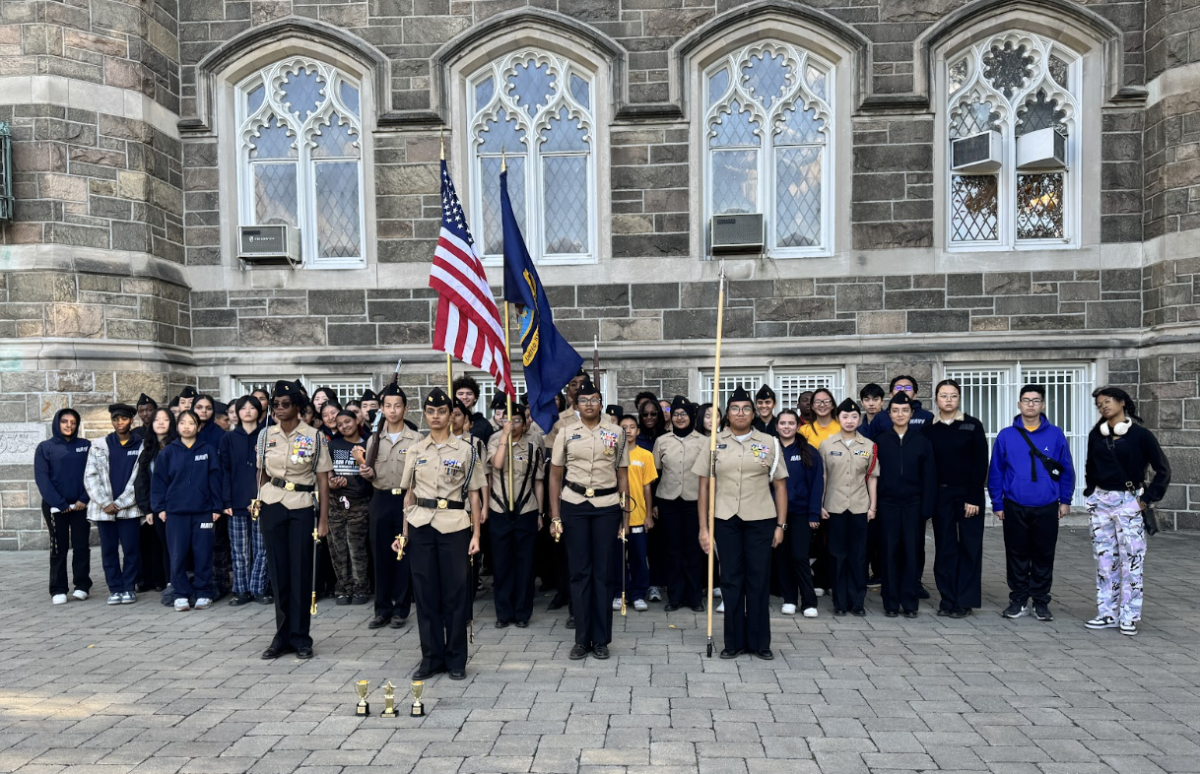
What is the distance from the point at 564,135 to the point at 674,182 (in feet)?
5.79

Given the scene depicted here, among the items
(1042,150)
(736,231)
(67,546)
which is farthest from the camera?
(736,231)

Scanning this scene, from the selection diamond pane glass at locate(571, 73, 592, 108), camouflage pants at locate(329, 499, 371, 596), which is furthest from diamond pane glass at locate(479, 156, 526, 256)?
camouflage pants at locate(329, 499, 371, 596)

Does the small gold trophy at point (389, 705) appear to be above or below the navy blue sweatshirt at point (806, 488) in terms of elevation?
below

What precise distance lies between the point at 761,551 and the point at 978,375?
6862mm

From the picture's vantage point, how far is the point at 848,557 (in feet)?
23.1

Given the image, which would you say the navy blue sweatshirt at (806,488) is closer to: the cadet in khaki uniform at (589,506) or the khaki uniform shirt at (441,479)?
the cadet in khaki uniform at (589,506)

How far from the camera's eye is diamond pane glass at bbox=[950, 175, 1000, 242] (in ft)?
36.9

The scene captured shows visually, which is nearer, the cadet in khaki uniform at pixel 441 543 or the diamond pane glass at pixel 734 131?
the cadet in khaki uniform at pixel 441 543

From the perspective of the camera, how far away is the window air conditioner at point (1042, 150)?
10.7m

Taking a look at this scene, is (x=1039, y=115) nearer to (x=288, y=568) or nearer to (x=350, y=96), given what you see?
(x=350, y=96)

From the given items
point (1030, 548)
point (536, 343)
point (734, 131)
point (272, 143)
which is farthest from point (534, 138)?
point (1030, 548)

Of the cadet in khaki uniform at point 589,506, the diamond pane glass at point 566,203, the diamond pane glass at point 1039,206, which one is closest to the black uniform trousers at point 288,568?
the cadet in khaki uniform at point 589,506

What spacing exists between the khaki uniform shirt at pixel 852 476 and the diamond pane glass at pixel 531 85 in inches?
279

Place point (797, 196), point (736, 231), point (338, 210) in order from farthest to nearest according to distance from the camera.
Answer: point (338, 210)
point (797, 196)
point (736, 231)
